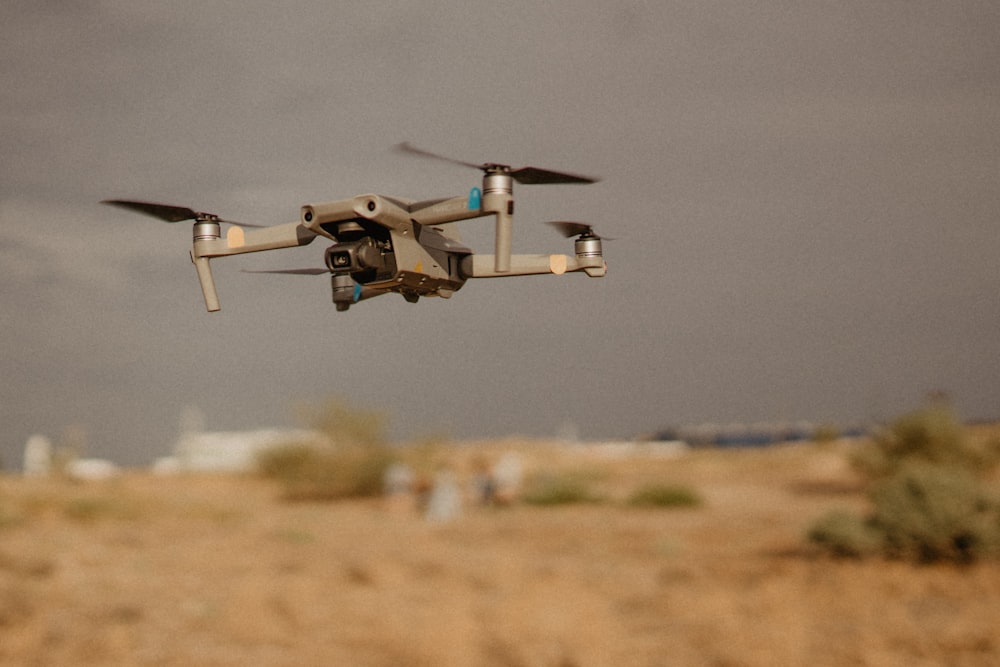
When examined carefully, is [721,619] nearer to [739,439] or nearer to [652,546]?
[652,546]

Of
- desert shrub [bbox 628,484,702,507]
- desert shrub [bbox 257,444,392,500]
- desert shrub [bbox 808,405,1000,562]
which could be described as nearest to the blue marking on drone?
desert shrub [bbox 808,405,1000,562]

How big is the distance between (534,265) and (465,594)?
3238 cm

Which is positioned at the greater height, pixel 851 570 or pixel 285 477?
pixel 851 570

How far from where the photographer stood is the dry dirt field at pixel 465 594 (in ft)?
86.4

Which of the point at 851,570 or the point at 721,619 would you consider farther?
the point at 851,570

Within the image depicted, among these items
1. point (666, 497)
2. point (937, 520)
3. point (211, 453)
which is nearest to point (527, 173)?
point (937, 520)

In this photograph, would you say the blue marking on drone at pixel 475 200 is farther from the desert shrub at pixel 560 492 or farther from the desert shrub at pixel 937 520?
the desert shrub at pixel 560 492

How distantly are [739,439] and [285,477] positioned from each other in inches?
3218

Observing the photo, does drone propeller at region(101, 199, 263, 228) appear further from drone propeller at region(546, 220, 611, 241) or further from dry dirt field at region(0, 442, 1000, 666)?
dry dirt field at region(0, 442, 1000, 666)

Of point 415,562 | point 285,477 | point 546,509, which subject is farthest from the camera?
point 285,477

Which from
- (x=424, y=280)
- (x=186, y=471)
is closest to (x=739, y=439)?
(x=186, y=471)

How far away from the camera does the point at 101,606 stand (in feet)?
103

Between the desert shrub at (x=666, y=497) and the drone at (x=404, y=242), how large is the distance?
192ft

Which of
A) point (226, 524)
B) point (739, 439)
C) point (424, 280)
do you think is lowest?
point (739, 439)
